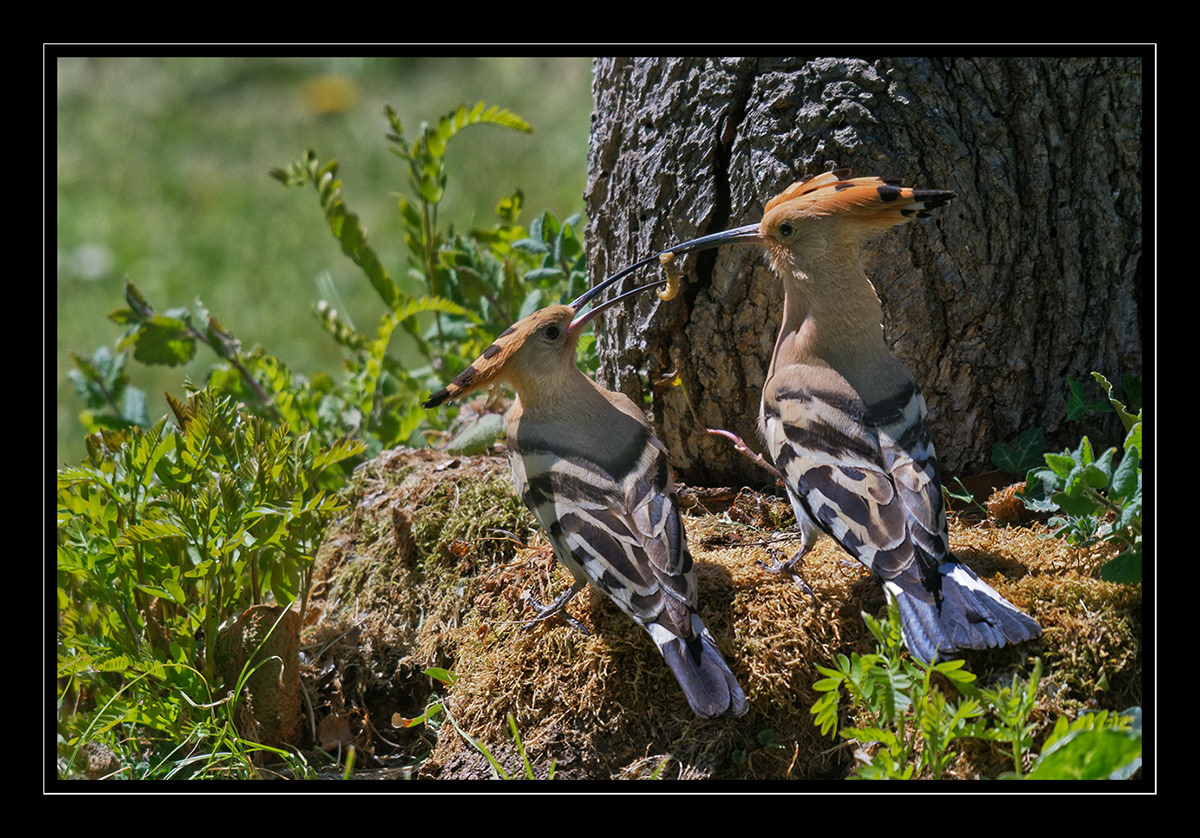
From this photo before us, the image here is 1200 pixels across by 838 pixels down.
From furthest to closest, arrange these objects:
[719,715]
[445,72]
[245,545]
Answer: [445,72], [245,545], [719,715]

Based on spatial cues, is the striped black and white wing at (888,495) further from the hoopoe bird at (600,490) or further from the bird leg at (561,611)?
the bird leg at (561,611)

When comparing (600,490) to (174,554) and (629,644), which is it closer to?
(629,644)

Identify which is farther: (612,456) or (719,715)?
(612,456)

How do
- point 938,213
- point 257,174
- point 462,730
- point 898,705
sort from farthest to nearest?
point 257,174, point 938,213, point 462,730, point 898,705

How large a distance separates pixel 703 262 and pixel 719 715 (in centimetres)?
168

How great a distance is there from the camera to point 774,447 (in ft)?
11.4

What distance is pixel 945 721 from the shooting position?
271 cm

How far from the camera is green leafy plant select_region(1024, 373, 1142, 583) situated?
9.62 feet

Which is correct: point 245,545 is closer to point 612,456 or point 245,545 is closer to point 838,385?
point 612,456

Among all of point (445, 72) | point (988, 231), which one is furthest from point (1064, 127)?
point (445, 72)

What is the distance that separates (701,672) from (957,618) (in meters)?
0.69

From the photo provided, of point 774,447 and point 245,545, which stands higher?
point 774,447

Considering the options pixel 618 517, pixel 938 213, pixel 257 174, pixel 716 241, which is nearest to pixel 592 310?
pixel 716 241

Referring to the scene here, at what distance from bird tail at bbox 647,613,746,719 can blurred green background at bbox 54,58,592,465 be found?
4645 mm
